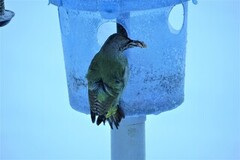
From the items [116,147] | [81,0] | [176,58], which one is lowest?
[116,147]

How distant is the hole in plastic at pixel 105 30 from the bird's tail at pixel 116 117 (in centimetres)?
17

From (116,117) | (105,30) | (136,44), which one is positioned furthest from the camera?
(105,30)

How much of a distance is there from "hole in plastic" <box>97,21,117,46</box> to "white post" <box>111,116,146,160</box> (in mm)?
213

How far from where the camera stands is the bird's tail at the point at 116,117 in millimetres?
1555

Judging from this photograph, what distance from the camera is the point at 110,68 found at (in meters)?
1.51

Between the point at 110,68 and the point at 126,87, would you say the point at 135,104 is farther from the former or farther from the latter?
the point at 110,68

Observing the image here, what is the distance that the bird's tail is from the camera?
5.10 feet

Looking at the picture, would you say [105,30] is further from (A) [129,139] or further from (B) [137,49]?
(A) [129,139]

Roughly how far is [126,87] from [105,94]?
15cm

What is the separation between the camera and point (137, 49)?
160 cm

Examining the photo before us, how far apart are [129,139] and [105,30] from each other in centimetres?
29

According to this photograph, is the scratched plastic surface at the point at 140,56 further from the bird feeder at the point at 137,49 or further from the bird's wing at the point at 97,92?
the bird's wing at the point at 97,92

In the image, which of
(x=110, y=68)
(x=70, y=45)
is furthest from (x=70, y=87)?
Result: (x=110, y=68)

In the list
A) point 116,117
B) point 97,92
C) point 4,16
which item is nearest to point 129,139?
point 116,117
